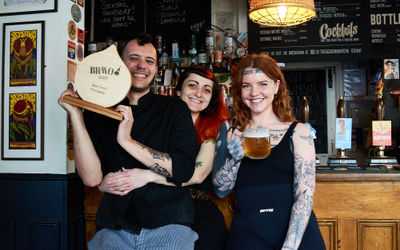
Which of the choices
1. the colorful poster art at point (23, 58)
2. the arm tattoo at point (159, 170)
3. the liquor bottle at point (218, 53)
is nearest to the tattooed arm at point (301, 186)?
the arm tattoo at point (159, 170)

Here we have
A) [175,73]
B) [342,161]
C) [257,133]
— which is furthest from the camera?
[175,73]

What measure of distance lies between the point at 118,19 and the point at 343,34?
8.54 feet

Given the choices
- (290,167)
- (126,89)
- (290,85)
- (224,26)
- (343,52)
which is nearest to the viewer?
(126,89)

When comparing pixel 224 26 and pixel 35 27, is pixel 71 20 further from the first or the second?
pixel 224 26

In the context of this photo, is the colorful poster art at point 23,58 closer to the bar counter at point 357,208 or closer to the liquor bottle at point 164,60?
the bar counter at point 357,208

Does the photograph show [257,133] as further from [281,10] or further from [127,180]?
[281,10]

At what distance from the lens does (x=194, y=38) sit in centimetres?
414

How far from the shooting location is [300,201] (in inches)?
64.9

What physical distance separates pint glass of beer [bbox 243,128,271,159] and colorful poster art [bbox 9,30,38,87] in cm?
144

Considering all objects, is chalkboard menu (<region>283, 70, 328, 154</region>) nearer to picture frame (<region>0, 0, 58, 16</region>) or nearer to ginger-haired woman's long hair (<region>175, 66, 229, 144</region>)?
ginger-haired woman's long hair (<region>175, 66, 229, 144</region>)

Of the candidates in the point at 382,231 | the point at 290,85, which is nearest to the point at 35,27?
the point at 382,231

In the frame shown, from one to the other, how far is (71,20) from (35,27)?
8.6 inches

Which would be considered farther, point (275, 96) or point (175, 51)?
point (175, 51)

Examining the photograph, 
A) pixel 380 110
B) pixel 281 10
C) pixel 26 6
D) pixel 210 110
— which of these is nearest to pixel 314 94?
pixel 281 10
